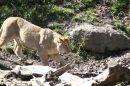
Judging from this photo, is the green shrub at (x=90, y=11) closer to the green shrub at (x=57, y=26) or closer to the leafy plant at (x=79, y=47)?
the green shrub at (x=57, y=26)

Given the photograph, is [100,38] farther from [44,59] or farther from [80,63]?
[44,59]

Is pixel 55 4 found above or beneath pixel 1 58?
above

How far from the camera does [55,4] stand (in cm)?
1441

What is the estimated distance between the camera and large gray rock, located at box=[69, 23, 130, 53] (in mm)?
11852

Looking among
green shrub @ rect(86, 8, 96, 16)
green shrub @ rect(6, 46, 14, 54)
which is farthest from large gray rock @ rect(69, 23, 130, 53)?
green shrub @ rect(6, 46, 14, 54)

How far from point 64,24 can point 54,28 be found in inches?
14.8

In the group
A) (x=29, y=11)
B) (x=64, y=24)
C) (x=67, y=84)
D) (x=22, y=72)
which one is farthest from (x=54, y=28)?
(x=67, y=84)

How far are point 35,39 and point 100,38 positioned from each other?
2046 mm

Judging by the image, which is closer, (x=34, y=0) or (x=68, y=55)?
(x=68, y=55)

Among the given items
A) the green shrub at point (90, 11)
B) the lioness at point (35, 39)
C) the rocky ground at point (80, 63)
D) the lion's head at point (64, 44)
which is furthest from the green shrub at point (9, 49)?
the green shrub at point (90, 11)

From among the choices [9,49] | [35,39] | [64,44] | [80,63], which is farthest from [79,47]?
[9,49]

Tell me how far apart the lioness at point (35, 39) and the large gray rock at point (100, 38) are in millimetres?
1065

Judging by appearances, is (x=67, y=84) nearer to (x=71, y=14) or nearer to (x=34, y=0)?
(x=71, y=14)

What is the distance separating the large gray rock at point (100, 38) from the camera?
38.9 feet
